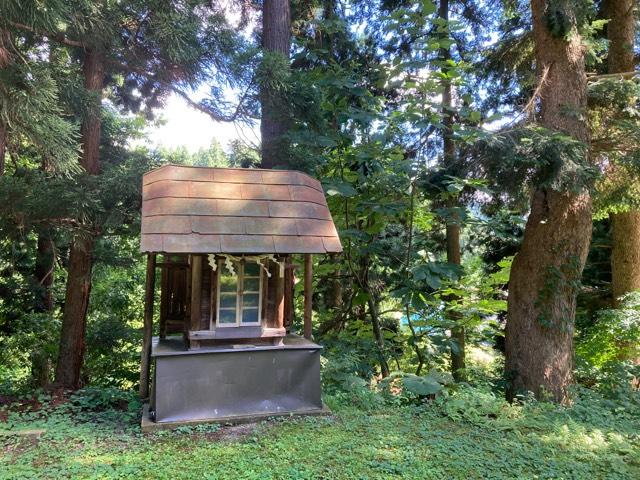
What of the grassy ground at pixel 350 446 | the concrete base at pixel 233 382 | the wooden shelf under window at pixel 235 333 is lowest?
the grassy ground at pixel 350 446

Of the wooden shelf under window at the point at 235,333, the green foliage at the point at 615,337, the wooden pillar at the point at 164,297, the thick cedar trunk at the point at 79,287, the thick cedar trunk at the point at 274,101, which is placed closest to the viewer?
the wooden shelf under window at the point at 235,333

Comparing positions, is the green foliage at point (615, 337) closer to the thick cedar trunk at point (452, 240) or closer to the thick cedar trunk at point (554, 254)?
the thick cedar trunk at point (554, 254)

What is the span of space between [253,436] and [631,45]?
8893 mm

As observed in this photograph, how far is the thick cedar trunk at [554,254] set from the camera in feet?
18.4

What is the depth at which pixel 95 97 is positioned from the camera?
17.0 feet

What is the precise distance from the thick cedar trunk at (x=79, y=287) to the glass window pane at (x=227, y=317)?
7.99 ft

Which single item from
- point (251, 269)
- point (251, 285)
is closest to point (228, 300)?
point (251, 285)

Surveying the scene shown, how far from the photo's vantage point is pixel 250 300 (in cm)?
440

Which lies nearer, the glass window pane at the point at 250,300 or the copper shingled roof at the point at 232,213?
the copper shingled roof at the point at 232,213

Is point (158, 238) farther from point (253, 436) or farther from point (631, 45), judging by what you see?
point (631, 45)

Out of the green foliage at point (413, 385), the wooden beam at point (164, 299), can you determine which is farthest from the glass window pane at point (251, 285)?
the green foliage at point (413, 385)

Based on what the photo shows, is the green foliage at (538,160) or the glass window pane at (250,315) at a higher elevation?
the green foliage at (538,160)

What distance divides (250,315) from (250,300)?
15 cm

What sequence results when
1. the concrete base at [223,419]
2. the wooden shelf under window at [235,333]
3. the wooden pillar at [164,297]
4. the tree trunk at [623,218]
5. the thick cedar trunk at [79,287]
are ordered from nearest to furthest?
the concrete base at [223,419] < the wooden shelf under window at [235,333] < the wooden pillar at [164,297] < the thick cedar trunk at [79,287] < the tree trunk at [623,218]
